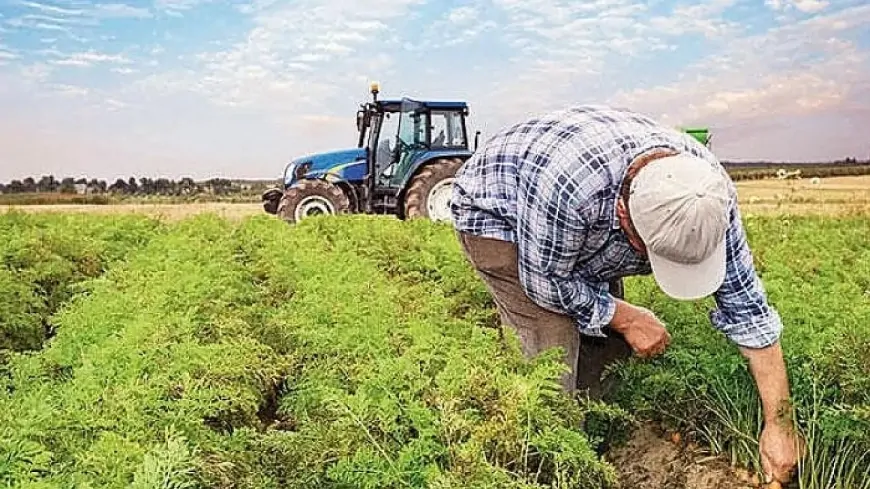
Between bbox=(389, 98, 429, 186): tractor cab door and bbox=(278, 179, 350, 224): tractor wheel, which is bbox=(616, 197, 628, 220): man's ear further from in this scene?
bbox=(278, 179, 350, 224): tractor wheel

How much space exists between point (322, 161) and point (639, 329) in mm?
14881

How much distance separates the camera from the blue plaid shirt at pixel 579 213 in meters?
4.34

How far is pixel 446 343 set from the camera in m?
5.01

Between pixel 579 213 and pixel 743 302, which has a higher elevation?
pixel 579 213

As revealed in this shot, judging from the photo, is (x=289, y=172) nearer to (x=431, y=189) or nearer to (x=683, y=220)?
(x=431, y=189)

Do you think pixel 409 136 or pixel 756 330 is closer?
pixel 756 330

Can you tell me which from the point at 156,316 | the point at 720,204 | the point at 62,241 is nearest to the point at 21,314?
the point at 156,316

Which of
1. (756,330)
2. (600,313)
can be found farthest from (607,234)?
(756,330)

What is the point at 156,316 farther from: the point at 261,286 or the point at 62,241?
the point at 62,241

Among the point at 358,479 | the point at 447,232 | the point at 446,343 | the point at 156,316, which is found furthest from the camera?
the point at 447,232

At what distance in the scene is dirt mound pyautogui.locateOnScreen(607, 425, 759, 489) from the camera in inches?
197

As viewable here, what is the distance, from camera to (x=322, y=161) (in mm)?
19281

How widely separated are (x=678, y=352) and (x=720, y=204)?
4.82ft

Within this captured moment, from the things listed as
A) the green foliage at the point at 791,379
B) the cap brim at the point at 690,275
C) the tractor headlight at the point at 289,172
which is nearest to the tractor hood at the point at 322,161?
the tractor headlight at the point at 289,172
